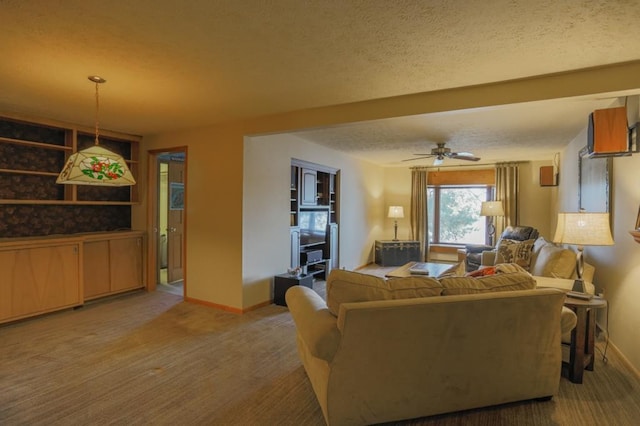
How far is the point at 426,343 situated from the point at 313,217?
3.82 metres

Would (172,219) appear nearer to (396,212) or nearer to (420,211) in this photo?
(396,212)

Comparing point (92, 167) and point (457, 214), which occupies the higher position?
point (92, 167)

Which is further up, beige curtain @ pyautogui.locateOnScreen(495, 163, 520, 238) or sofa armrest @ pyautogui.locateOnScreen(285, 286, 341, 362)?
beige curtain @ pyautogui.locateOnScreen(495, 163, 520, 238)

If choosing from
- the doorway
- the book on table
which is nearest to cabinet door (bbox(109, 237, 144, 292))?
the doorway

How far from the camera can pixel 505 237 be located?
5.80 meters

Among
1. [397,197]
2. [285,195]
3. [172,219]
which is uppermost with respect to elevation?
[397,197]

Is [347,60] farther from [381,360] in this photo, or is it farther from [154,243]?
[154,243]

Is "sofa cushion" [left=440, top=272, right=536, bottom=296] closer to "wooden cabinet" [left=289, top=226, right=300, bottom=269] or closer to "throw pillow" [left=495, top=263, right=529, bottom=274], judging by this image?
"throw pillow" [left=495, top=263, right=529, bottom=274]

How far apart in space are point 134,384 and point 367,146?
4.51 meters

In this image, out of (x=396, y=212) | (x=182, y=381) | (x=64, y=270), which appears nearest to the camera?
(x=182, y=381)

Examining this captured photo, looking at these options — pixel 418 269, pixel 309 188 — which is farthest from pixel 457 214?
pixel 309 188

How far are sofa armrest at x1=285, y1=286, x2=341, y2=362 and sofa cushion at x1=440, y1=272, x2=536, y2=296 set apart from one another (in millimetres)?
690

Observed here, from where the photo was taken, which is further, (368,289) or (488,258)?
(488,258)

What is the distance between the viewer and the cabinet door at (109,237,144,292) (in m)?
4.66
